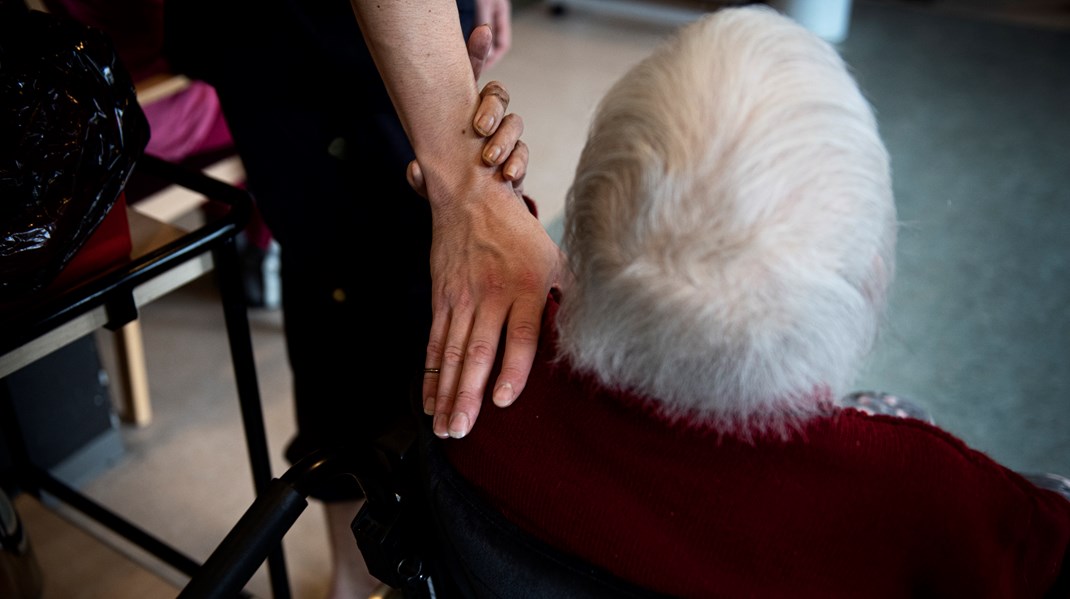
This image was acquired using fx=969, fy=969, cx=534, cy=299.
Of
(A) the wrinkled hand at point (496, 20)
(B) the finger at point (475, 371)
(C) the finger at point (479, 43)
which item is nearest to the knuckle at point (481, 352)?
(B) the finger at point (475, 371)

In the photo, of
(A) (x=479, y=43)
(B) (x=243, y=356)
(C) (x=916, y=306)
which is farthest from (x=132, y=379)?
(C) (x=916, y=306)

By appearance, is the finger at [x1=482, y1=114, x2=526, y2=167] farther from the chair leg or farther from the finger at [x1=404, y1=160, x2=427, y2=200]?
the chair leg

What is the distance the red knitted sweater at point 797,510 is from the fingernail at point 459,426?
0.24 ft

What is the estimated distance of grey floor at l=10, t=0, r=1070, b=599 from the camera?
187cm

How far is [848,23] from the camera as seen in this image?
170 inches

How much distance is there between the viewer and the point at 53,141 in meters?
0.95

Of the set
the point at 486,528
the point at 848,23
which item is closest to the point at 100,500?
the point at 486,528

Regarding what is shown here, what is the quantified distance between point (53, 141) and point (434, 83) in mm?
390

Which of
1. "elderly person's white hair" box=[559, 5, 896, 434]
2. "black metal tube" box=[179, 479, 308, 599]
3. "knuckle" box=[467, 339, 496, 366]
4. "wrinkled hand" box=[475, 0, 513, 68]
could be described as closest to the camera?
"elderly person's white hair" box=[559, 5, 896, 434]

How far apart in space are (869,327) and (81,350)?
1.62 meters

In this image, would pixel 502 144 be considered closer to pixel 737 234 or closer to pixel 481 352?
pixel 481 352

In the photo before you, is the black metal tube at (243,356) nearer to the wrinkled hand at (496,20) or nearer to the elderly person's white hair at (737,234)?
the wrinkled hand at (496,20)

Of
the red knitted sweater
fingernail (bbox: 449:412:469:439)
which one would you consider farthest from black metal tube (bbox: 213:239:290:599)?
the red knitted sweater

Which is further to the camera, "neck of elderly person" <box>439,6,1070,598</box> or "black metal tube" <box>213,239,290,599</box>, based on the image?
"black metal tube" <box>213,239,290,599</box>
